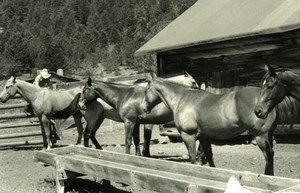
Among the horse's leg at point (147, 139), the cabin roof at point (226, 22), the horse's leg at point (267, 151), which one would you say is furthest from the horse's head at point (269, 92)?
the horse's leg at point (147, 139)

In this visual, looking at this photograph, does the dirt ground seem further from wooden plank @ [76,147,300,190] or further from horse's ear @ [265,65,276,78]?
horse's ear @ [265,65,276,78]

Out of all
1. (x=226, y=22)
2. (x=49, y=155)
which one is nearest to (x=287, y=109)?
(x=49, y=155)

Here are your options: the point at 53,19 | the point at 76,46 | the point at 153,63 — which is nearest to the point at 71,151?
the point at 153,63

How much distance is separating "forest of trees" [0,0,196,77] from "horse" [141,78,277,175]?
2683 cm

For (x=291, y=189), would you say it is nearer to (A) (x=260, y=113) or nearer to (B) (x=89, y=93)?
(A) (x=260, y=113)

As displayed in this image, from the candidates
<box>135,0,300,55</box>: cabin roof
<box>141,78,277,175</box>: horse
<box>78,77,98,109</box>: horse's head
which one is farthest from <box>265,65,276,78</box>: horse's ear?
<box>78,77,98,109</box>: horse's head

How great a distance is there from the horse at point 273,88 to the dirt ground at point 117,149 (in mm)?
2273

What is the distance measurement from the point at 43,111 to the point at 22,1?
98.6 m

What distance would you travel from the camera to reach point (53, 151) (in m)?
7.95

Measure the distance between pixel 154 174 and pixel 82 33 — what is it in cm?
6991

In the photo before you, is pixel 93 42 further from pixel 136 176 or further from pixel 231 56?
pixel 136 176

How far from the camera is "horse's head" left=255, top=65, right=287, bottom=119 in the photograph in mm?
6176

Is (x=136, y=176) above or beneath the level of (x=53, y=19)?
beneath

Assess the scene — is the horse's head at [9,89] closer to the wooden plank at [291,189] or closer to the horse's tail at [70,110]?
the horse's tail at [70,110]
